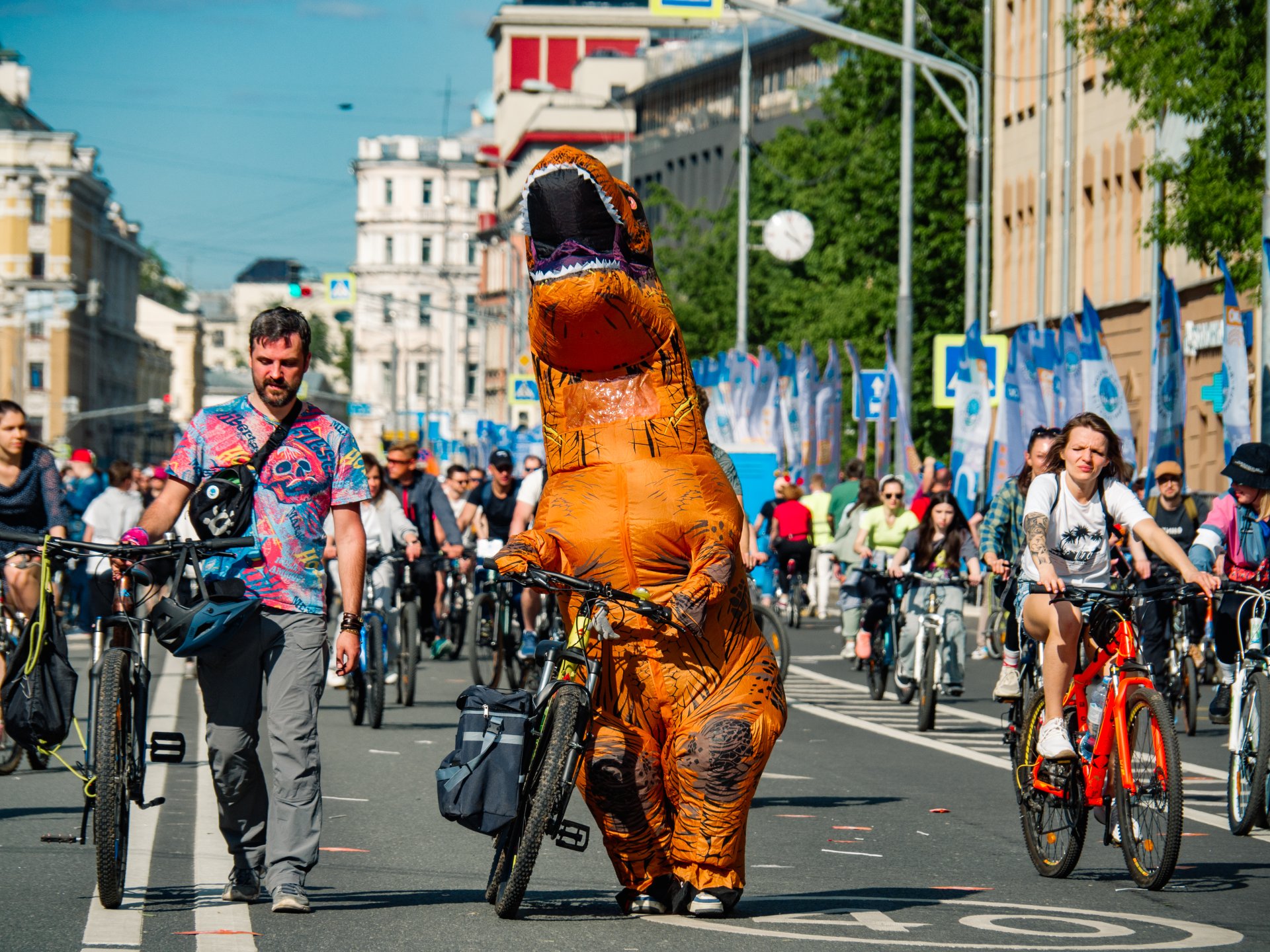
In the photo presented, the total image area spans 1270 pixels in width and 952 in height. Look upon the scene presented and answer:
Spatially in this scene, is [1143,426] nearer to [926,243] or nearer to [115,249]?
[926,243]

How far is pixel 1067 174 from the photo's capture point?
137ft

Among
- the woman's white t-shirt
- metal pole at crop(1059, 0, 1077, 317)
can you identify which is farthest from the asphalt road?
metal pole at crop(1059, 0, 1077, 317)

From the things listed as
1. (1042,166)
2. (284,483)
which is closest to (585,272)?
(284,483)

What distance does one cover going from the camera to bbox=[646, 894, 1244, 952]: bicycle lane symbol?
7.54m

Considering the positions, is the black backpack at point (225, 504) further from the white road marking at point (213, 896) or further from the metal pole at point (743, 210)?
the metal pole at point (743, 210)

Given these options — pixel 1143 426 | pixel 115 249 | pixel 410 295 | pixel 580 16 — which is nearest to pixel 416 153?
pixel 410 295

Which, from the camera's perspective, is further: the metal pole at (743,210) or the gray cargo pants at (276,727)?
the metal pole at (743,210)

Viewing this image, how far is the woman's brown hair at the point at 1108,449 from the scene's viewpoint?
30.8 feet

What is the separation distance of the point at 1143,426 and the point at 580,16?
103 metres

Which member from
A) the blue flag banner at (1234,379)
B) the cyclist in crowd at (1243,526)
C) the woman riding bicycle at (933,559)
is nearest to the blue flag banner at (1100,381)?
the blue flag banner at (1234,379)

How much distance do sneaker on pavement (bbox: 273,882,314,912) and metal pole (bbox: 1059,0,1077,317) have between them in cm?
3464

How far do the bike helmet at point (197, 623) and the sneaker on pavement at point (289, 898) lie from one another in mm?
784

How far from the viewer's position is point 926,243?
49.2m

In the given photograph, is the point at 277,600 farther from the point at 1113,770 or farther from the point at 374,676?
the point at 374,676
